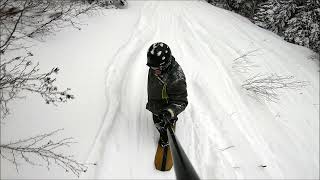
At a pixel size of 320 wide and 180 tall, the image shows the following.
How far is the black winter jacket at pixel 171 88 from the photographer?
149 inches

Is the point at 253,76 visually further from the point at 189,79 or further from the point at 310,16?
the point at 310,16

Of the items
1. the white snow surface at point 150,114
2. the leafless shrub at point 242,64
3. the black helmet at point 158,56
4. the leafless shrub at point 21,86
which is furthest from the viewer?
the leafless shrub at point 242,64

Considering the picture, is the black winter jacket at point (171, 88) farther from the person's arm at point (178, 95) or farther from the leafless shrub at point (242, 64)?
the leafless shrub at point (242, 64)

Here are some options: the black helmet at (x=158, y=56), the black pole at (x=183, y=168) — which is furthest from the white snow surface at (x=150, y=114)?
the black pole at (x=183, y=168)

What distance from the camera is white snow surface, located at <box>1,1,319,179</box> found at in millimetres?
3711

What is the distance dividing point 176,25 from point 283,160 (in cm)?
599

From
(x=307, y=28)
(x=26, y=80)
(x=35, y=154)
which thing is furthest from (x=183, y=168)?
(x=307, y=28)

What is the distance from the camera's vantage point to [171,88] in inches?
151

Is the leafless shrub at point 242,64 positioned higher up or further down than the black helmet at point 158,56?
further down

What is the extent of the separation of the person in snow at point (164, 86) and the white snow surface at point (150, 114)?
49 cm

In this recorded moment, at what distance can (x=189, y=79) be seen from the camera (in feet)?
19.5

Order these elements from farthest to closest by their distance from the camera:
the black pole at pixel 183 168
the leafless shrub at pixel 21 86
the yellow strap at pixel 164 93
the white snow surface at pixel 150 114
Result: the yellow strap at pixel 164 93 < the white snow surface at pixel 150 114 < the leafless shrub at pixel 21 86 < the black pole at pixel 183 168

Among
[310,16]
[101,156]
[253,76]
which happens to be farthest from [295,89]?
[310,16]

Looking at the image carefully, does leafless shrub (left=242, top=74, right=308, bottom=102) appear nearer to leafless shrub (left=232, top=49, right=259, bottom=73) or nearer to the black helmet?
leafless shrub (left=232, top=49, right=259, bottom=73)
